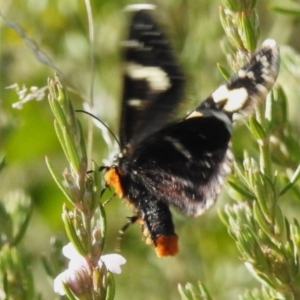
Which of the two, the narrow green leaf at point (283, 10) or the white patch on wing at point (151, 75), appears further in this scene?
the white patch on wing at point (151, 75)

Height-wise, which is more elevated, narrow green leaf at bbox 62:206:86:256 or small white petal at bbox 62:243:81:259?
narrow green leaf at bbox 62:206:86:256

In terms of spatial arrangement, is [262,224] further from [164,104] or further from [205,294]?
[164,104]

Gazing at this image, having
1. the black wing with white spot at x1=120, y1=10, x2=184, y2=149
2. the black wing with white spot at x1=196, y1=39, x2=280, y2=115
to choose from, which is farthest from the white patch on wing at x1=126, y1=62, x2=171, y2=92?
the black wing with white spot at x1=196, y1=39, x2=280, y2=115

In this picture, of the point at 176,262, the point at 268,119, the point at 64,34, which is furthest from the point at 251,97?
the point at 64,34

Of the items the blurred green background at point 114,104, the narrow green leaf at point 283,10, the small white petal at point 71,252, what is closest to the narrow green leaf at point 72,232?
the small white petal at point 71,252

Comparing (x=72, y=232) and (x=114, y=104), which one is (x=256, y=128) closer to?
(x=72, y=232)

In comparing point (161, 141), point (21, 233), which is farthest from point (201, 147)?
point (21, 233)

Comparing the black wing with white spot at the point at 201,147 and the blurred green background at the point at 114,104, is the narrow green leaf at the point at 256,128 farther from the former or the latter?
the blurred green background at the point at 114,104

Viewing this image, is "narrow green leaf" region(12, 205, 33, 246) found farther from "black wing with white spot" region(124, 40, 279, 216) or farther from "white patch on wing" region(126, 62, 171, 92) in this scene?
"white patch on wing" region(126, 62, 171, 92)
